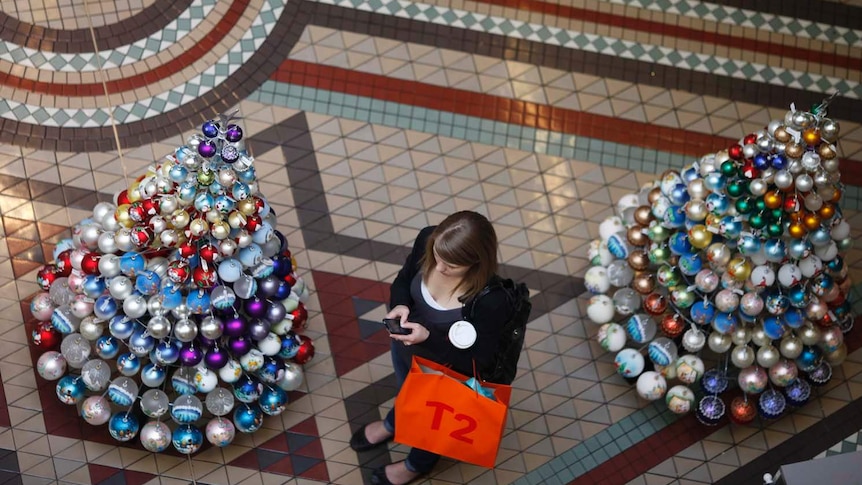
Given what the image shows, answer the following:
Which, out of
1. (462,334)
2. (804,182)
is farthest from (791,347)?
(462,334)

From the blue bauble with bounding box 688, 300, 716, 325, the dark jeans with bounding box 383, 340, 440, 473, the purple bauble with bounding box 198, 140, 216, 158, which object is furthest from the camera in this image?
the blue bauble with bounding box 688, 300, 716, 325

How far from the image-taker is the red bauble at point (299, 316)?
5.11 meters

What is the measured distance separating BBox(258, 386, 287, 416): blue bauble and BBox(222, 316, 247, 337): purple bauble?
0.42 meters

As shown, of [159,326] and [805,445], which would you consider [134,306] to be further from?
[805,445]

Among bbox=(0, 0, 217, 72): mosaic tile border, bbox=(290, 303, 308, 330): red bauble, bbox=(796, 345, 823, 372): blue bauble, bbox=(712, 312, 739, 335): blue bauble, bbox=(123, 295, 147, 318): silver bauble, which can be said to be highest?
bbox=(0, 0, 217, 72): mosaic tile border

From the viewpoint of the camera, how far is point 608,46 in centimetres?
638

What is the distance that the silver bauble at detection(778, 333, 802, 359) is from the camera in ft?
17.1

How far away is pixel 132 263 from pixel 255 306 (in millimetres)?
590

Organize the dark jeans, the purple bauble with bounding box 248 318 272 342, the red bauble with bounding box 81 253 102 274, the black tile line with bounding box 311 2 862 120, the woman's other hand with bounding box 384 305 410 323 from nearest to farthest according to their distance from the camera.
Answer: the woman's other hand with bounding box 384 305 410 323, the red bauble with bounding box 81 253 102 274, the purple bauble with bounding box 248 318 272 342, the dark jeans, the black tile line with bounding box 311 2 862 120

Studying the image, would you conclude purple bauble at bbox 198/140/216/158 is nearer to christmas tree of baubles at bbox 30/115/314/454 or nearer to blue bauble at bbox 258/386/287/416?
christmas tree of baubles at bbox 30/115/314/454

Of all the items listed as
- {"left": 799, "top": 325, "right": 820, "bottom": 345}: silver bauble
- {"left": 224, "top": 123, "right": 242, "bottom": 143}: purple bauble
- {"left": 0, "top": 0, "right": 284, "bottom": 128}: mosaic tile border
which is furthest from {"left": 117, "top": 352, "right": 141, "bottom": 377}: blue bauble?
{"left": 799, "top": 325, "right": 820, "bottom": 345}: silver bauble

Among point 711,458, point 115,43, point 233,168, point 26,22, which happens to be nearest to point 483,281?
point 233,168

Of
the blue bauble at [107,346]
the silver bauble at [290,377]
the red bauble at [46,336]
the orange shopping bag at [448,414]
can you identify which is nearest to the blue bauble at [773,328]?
the orange shopping bag at [448,414]

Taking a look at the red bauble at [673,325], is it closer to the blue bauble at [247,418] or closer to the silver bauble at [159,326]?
the blue bauble at [247,418]
